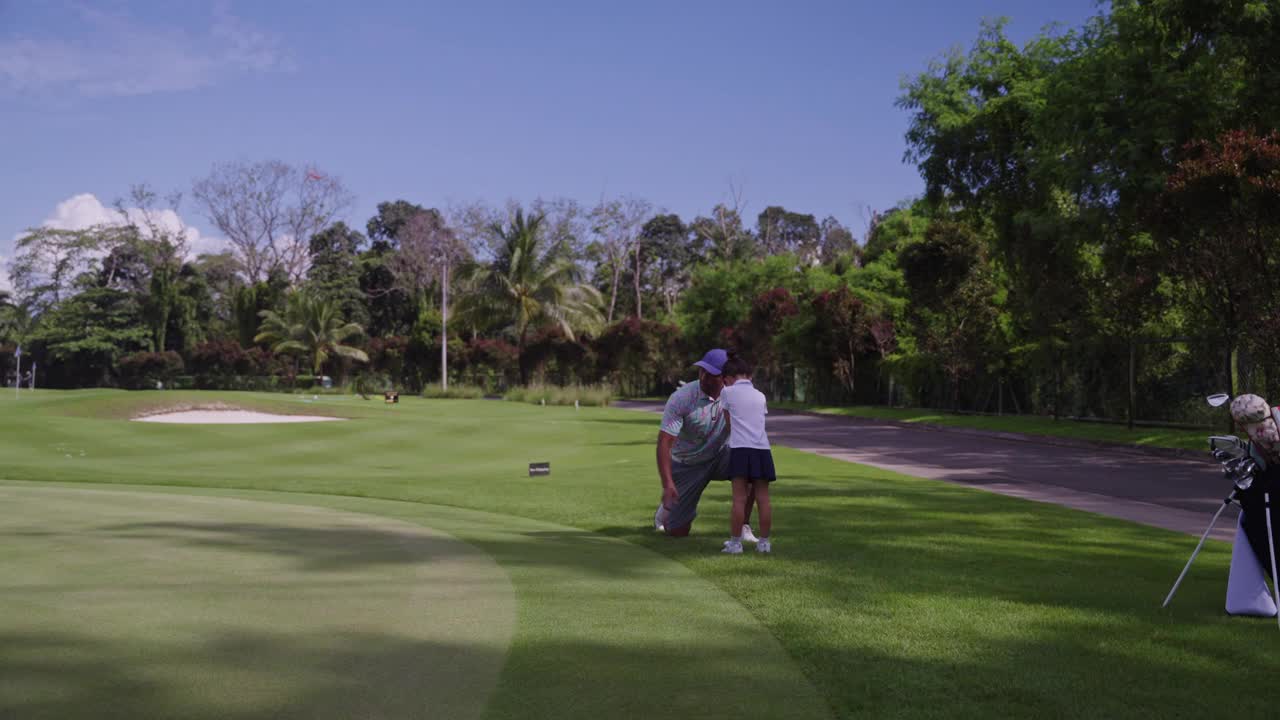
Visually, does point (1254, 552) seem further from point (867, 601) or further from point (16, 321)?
point (16, 321)

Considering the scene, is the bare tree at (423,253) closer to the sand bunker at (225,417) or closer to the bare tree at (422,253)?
the bare tree at (422,253)

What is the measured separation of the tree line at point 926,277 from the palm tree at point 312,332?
0.90 feet

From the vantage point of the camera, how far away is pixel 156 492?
13.8 meters

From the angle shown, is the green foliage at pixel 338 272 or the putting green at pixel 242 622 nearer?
the putting green at pixel 242 622

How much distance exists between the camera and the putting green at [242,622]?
435 cm

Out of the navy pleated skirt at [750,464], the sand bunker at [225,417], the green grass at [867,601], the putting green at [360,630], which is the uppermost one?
the navy pleated skirt at [750,464]

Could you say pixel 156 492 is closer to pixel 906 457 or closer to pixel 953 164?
pixel 906 457

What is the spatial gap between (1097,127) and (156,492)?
20.8 metres

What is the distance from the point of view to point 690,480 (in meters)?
9.88

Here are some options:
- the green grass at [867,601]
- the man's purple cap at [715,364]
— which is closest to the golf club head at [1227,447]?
the green grass at [867,601]

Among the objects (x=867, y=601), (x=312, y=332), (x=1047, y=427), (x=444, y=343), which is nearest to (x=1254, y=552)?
(x=867, y=601)

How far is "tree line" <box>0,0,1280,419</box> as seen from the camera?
2209 cm

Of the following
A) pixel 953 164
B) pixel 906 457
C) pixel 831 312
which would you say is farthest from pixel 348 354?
pixel 906 457

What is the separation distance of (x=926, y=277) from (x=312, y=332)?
4377cm
